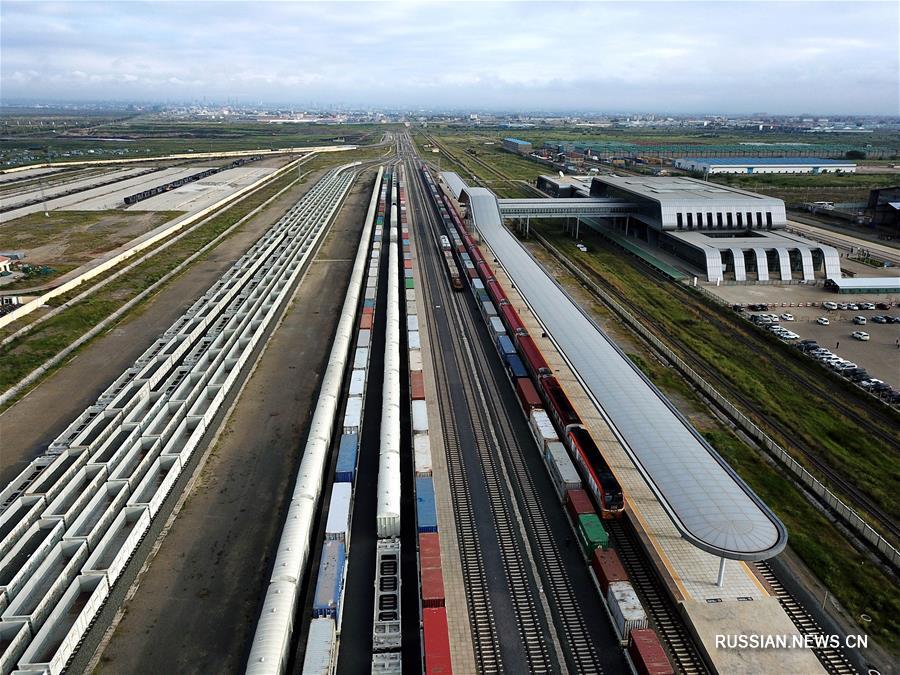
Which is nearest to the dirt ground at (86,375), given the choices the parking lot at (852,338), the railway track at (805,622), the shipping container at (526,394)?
the shipping container at (526,394)

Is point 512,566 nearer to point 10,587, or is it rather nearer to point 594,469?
point 594,469

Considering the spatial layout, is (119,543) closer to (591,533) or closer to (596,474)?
(591,533)

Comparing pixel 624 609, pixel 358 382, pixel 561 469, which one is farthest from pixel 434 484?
pixel 624 609

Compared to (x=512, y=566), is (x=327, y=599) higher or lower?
higher

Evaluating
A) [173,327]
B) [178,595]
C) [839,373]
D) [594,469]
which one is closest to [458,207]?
[173,327]

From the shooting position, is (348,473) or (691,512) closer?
(691,512)

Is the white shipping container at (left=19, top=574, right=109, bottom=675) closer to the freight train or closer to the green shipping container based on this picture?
the green shipping container
